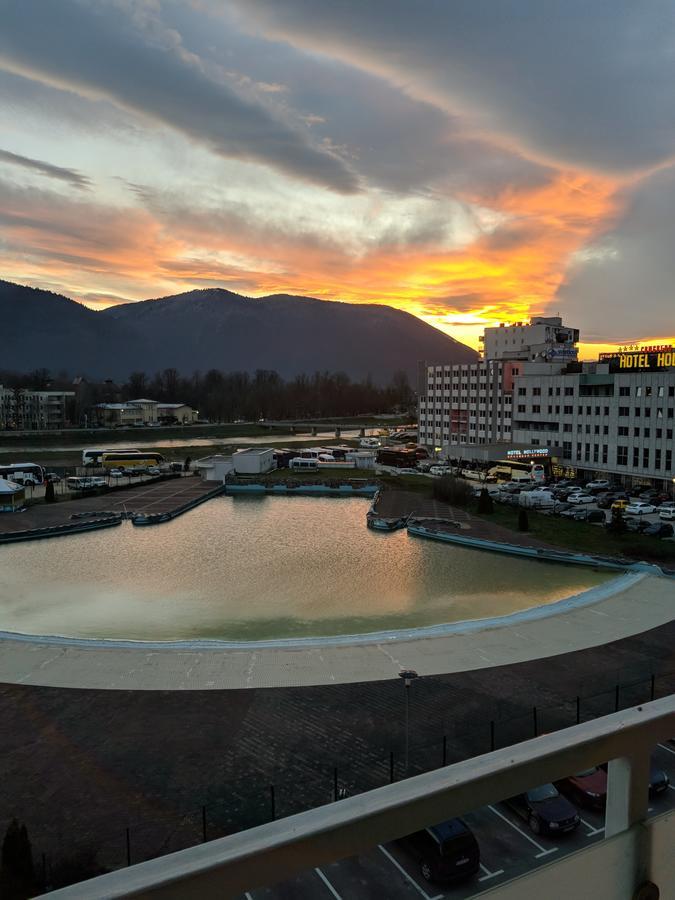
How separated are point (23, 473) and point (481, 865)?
45310 millimetres

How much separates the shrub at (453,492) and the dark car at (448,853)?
28.9 metres

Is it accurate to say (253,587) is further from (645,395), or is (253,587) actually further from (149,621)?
(645,395)

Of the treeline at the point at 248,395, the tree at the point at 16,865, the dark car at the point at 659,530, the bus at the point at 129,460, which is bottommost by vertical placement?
the tree at the point at 16,865

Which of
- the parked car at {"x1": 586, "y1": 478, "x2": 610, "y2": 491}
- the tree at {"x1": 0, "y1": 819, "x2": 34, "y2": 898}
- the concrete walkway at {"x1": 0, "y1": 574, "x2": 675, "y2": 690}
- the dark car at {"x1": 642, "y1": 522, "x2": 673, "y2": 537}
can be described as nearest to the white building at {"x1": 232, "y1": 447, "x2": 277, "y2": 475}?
the parked car at {"x1": 586, "y1": 478, "x2": 610, "y2": 491}

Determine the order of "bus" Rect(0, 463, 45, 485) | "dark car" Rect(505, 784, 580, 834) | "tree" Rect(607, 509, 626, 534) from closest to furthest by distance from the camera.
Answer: "dark car" Rect(505, 784, 580, 834) < "tree" Rect(607, 509, 626, 534) < "bus" Rect(0, 463, 45, 485)

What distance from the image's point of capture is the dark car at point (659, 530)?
26516mm

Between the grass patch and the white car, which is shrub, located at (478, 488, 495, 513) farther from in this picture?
the white car

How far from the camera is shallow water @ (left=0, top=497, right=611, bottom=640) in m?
17.8

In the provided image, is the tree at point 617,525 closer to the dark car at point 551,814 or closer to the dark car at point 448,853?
the dark car at point 551,814

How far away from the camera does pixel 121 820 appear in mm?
8938

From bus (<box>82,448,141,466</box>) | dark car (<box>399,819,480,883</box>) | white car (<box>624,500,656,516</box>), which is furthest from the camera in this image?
bus (<box>82,448,141,466</box>)

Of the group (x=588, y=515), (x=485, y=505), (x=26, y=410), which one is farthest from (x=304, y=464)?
(x=26, y=410)

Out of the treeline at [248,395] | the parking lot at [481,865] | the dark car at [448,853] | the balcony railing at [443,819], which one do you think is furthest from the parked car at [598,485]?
the treeline at [248,395]

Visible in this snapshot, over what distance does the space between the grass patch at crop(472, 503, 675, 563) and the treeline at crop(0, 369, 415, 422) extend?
93.1 metres
